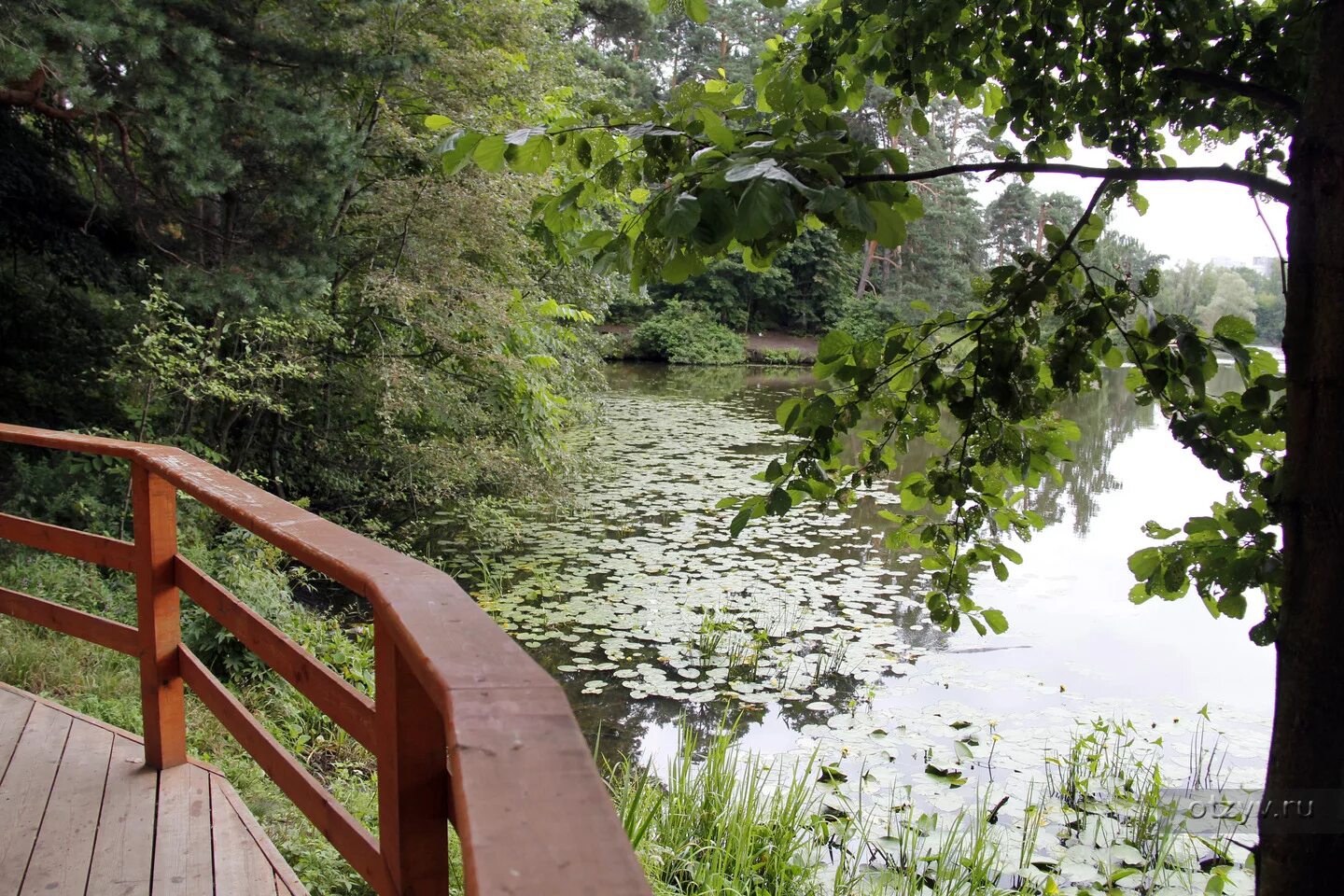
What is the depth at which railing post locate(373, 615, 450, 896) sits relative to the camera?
1.12m

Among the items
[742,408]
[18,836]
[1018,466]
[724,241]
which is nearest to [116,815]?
[18,836]

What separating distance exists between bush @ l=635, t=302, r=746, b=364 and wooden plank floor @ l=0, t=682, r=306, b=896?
27661 millimetres

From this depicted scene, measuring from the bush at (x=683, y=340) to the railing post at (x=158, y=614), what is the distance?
2774 cm

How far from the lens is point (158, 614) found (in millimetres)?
2301

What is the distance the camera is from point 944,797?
13.9 ft

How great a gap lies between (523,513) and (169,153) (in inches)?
189

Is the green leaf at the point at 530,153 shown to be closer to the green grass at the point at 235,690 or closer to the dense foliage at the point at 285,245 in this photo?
the green grass at the point at 235,690

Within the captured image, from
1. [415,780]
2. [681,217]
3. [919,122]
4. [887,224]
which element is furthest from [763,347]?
[415,780]

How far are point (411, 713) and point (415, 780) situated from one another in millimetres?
87

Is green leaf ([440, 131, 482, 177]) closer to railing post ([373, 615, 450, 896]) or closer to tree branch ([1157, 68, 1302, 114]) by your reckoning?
railing post ([373, 615, 450, 896])

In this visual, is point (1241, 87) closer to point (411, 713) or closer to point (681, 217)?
point (681, 217)

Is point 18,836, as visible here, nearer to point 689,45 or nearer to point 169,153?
point 169,153

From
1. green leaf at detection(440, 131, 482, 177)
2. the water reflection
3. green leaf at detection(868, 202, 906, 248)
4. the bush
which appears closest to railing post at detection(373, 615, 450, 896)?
green leaf at detection(440, 131, 482, 177)

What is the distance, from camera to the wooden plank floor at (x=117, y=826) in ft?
6.26
